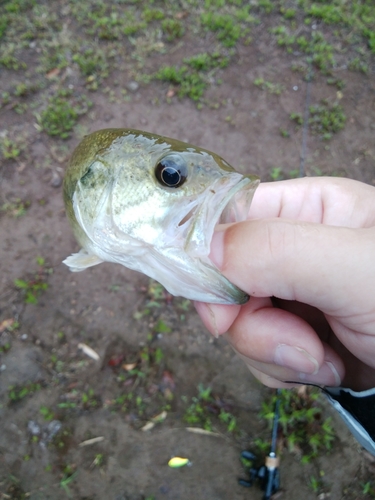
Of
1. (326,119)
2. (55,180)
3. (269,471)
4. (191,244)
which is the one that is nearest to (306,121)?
(326,119)

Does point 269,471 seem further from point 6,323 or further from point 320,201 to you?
point 6,323

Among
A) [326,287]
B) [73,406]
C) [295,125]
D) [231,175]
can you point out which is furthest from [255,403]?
[295,125]

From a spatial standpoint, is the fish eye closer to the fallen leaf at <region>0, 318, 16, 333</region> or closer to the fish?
the fish

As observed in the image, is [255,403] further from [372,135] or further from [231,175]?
Answer: [372,135]

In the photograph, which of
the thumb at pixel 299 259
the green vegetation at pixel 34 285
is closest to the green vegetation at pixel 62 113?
the green vegetation at pixel 34 285

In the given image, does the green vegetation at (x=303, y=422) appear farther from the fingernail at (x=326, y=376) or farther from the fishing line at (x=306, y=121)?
the fishing line at (x=306, y=121)

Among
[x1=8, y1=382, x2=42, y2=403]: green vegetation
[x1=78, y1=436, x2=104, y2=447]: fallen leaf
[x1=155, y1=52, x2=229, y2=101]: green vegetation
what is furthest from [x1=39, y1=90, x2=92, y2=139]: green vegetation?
[x1=78, y1=436, x2=104, y2=447]: fallen leaf
